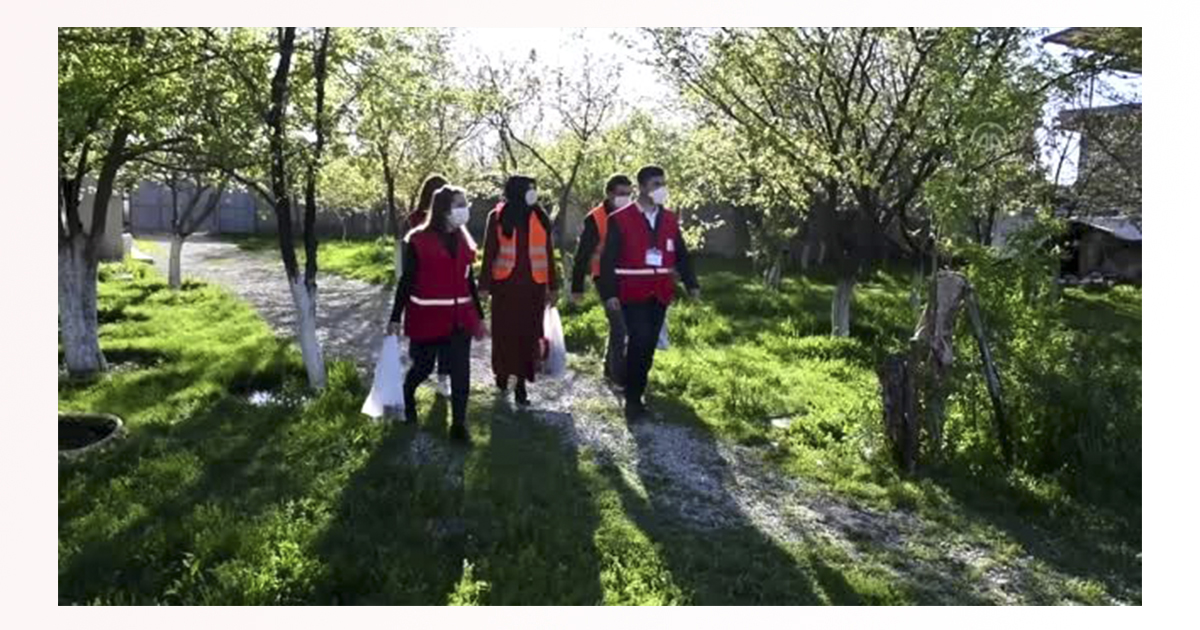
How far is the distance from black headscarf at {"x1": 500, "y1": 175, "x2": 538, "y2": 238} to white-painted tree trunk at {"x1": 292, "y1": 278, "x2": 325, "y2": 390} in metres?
1.60

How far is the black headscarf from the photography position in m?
6.25

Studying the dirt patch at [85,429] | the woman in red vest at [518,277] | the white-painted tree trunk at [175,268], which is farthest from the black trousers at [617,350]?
the white-painted tree trunk at [175,268]

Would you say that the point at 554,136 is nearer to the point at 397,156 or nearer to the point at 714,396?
the point at 397,156

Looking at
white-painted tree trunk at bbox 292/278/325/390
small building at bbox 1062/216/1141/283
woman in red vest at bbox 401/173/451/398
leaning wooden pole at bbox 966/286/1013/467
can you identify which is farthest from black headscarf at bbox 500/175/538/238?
small building at bbox 1062/216/1141/283

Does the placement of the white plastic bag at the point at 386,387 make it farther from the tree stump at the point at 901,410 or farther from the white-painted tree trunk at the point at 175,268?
the white-painted tree trunk at the point at 175,268

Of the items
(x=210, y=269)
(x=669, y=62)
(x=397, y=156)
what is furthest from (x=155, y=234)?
(x=669, y=62)

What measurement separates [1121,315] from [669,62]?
→ 10.1 metres

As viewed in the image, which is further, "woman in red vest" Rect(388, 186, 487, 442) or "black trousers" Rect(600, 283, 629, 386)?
"black trousers" Rect(600, 283, 629, 386)

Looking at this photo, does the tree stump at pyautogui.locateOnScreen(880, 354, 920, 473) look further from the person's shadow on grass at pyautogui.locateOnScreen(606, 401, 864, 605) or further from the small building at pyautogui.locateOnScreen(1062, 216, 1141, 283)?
the small building at pyautogui.locateOnScreen(1062, 216, 1141, 283)

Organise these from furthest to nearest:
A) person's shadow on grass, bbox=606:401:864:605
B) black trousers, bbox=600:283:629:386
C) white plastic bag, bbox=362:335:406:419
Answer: black trousers, bbox=600:283:629:386, white plastic bag, bbox=362:335:406:419, person's shadow on grass, bbox=606:401:864:605

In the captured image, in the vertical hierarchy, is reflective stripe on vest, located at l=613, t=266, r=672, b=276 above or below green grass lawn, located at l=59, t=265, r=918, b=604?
above

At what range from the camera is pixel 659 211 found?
637 centimetres

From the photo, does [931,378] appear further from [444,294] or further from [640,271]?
[444,294]

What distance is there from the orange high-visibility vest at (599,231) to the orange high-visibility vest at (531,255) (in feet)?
1.07
